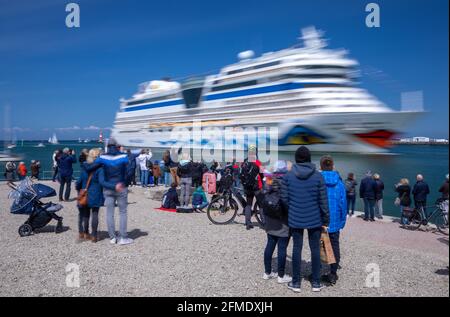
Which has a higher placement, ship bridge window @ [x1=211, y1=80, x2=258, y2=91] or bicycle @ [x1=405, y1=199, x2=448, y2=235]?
ship bridge window @ [x1=211, y1=80, x2=258, y2=91]

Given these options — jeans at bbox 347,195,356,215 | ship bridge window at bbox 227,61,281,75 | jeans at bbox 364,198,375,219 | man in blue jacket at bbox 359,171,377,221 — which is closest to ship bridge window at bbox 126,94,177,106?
ship bridge window at bbox 227,61,281,75

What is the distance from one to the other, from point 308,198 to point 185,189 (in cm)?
529

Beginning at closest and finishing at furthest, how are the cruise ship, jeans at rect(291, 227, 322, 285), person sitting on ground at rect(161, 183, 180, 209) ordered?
1. jeans at rect(291, 227, 322, 285)
2. person sitting on ground at rect(161, 183, 180, 209)
3. the cruise ship

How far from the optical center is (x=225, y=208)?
290 inches

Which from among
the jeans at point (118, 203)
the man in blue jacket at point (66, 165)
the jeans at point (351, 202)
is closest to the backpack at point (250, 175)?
the jeans at point (118, 203)

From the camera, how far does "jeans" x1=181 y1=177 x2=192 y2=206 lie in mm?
8630

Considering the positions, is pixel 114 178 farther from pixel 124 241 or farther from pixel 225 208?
pixel 225 208

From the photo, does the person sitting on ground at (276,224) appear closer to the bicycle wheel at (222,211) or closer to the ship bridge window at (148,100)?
the bicycle wheel at (222,211)

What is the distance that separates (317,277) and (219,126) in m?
40.1

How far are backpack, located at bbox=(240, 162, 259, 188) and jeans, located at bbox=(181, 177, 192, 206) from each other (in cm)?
232

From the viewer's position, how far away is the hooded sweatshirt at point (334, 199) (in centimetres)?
411

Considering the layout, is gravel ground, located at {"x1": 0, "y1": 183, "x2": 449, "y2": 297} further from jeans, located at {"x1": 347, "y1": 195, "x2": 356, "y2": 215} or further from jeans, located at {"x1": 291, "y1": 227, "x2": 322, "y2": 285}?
jeans, located at {"x1": 347, "y1": 195, "x2": 356, "y2": 215}

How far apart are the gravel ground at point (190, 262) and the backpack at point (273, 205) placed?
843 millimetres

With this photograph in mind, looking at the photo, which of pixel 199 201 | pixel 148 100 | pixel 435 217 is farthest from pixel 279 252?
pixel 148 100
